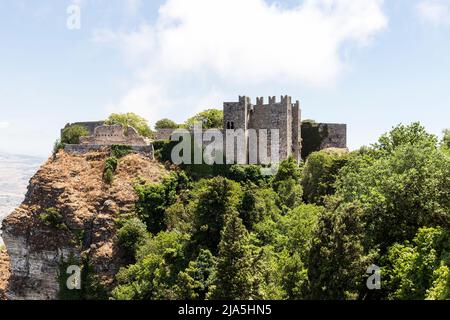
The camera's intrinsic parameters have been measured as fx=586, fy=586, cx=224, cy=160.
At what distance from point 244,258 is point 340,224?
6334 millimetres

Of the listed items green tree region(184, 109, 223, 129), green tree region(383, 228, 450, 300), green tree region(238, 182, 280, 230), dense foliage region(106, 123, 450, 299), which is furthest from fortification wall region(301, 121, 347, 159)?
green tree region(383, 228, 450, 300)

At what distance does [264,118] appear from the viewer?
65000 mm

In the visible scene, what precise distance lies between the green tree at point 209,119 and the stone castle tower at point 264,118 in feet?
51.5

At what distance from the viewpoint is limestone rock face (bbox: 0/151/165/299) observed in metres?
57.7

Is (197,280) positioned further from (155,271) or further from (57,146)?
(57,146)

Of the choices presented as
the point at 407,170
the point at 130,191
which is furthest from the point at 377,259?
the point at 130,191

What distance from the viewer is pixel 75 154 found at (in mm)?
65812

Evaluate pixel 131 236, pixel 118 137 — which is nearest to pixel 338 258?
pixel 131 236

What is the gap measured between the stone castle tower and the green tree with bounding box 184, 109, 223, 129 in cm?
1569

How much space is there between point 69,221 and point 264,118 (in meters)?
23.5

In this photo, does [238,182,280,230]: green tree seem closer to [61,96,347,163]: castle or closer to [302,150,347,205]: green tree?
[302,150,347,205]: green tree

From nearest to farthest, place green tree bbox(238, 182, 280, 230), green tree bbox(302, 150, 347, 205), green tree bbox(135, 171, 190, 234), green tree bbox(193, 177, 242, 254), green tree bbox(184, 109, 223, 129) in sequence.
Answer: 1. green tree bbox(193, 177, 242, 254)
2. green tree bbox(238, 182, 280, 230)
3. green tree bbox(302, 150, 347, 205)
4. green tree bbox(135, 171, 190, 234)
5. green tree bbox(184, 109, 223, 129)

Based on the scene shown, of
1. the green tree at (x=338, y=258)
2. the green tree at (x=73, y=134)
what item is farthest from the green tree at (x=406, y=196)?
the green tree at (x=73, y=134)
